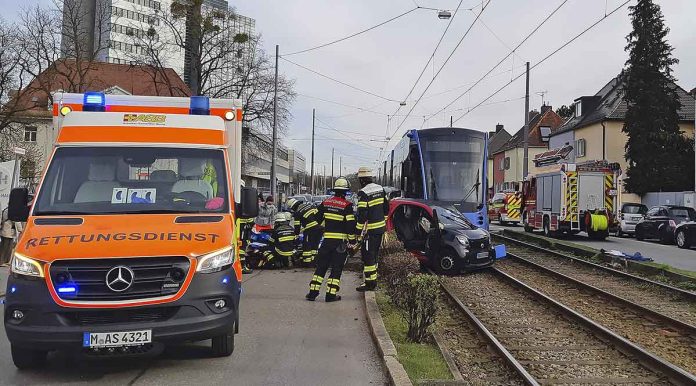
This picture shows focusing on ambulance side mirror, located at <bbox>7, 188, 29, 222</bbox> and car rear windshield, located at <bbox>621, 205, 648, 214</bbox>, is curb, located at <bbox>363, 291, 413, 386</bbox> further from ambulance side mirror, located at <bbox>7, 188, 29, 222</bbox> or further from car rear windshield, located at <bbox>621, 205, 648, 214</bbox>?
car rear windshield, located at <bbox>621, 205, 648, 214</bbox>

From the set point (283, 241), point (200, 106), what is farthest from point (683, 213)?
point (200, 106)

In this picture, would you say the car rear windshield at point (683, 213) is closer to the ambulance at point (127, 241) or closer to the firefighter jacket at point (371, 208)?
the firefighter jacket at point (371, 208)

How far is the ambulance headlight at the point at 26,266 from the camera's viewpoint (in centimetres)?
501

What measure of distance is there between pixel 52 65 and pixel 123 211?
27.1 meters

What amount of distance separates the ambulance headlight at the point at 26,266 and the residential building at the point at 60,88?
13268 millimetres

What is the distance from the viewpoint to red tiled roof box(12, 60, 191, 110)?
2922 cm

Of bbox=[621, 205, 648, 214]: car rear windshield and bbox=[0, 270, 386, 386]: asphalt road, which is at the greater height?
bbox=[621, 205, 648, 214]: car rear windshield

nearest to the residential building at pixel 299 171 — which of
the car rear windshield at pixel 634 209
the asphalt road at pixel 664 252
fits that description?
the car rear windshield at pixel 634 209

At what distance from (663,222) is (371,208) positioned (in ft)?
65.8

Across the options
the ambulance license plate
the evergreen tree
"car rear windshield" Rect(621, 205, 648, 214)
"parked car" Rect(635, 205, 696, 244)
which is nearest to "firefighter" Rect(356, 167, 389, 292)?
the ambulance license plate

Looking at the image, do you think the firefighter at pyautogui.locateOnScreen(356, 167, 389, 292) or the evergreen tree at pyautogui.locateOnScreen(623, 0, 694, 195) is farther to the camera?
the evergreen tree at pyautogui.locateOnScreen(623, 0, 694, 195)

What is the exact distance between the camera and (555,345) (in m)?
7.51

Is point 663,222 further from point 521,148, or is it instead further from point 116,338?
point 521,148

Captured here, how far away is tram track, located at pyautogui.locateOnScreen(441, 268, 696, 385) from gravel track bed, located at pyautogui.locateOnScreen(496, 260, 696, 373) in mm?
406
